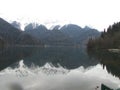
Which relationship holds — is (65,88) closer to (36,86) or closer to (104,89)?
(36,86)

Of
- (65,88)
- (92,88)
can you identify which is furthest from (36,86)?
(92,88)

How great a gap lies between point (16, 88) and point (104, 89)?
1409 centimetres

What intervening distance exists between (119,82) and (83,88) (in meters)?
10.1

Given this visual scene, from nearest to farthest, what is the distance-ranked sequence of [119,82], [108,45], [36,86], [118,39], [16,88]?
1. [16,88]
2. [36,86]
3. [119,82]
4. [118,39]
5. [108,45]

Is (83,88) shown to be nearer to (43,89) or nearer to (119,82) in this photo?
(43,89)

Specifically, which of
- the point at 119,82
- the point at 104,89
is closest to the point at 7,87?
the point at 104,89

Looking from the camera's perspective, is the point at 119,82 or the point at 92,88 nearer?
the point at 92,88

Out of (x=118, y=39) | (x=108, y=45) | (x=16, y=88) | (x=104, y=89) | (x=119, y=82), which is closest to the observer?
(x=104, y=89)

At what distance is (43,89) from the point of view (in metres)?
38.8

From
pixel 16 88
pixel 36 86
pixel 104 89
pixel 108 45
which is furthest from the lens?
pixel 108 45

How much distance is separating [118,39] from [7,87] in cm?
14238

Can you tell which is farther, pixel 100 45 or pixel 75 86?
pixel 100 45

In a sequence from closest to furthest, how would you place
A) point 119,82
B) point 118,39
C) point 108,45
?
point 119,82, point 118,39, point 108,45

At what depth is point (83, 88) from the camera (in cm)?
4012
